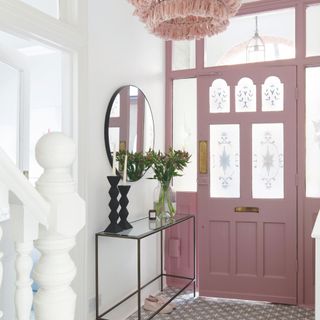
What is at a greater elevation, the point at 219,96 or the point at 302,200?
the point at 219,96

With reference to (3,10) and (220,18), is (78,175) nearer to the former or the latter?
(3,10)

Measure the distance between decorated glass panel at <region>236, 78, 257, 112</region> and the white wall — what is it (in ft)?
2.72

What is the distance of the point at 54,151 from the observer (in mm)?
766

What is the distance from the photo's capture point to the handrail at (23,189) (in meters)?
0.70

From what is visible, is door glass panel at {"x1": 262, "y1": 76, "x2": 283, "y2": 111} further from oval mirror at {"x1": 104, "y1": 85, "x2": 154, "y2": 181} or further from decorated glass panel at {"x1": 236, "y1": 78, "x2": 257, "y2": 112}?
oval mirror at {"x1": 104, "y1": 85, "x2": 154, "y2": 181}

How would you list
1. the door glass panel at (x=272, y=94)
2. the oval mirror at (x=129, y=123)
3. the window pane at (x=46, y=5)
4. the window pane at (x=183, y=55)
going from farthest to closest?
the window pane at (x=183, y=55), the door glass panel at (x=272, y=94), the oval mirror at (x=129, y=123), the window pane at (x=46, y=5)

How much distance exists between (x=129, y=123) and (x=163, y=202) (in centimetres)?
74

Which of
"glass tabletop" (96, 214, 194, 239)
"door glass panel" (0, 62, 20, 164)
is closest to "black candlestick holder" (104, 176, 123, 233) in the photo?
"glass tabletop" (96, 214, 194, 239)

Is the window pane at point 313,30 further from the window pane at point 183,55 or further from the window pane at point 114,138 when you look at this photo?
the window pane at point 114,138

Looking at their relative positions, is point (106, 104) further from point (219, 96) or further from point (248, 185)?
point (248, 185)

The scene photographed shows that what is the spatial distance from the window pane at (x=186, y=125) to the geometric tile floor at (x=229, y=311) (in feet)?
3.63

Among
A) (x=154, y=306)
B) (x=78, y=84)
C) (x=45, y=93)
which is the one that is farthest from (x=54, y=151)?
(x=45, y=93)

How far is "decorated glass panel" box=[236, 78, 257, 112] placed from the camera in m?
3.75

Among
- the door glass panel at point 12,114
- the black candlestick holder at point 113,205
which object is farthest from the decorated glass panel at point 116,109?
the door glass panel at point 12,114
